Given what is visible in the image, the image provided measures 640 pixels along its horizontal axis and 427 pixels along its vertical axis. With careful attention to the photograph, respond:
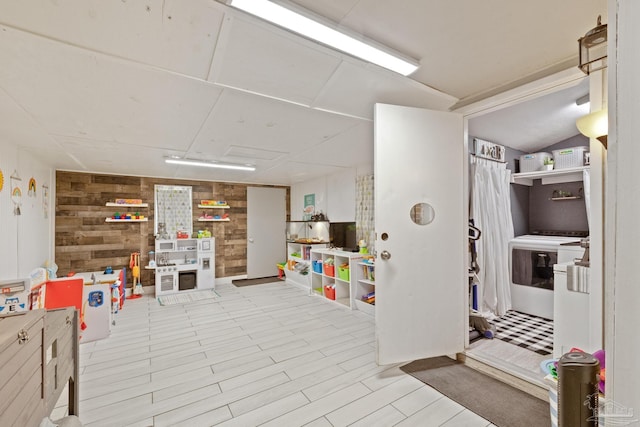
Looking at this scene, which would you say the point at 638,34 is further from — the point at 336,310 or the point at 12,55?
the point at 336,310

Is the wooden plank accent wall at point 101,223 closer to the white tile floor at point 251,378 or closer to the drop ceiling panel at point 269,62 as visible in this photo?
the white tile floor at point 251,378

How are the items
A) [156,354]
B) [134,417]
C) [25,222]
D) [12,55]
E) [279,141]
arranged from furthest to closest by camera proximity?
[25,222], [279,141], [156,354], [134,417], [12,55]

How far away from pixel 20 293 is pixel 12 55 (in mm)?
2136

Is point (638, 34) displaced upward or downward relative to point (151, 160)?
downward

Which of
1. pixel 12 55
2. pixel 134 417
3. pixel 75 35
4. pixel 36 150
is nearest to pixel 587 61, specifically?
→ pixel 75 35

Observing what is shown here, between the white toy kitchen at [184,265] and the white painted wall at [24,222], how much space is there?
5.33 ft

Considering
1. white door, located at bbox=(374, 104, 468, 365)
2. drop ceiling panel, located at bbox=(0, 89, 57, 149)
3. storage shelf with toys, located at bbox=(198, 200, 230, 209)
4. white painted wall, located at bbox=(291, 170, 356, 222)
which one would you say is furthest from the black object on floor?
white door, located at bbox=(374, 104, 468, 365)

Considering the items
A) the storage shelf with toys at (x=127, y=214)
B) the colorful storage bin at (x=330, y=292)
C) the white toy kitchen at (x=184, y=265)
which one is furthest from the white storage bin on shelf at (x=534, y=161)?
the storage shelf with toys at (x=127, y=214)

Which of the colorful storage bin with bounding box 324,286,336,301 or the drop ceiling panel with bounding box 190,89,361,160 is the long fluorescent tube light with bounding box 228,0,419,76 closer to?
the drop ceiling panel with bounding box 190,89,361,160

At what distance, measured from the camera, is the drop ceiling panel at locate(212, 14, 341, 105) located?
1.40m

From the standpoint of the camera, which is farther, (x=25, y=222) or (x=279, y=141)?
(x=25, y=222)

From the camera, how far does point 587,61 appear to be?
130 cm

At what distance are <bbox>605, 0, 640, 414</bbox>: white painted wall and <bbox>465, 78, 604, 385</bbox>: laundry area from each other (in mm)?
2368

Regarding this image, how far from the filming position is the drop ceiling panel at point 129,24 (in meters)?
1.19
